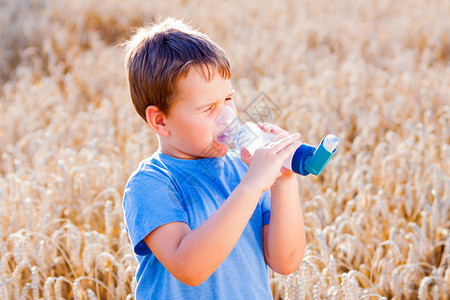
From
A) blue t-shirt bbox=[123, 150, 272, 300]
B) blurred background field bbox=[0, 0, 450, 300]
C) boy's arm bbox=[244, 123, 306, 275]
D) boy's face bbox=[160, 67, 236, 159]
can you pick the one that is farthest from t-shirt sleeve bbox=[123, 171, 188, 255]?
blurred background field bbox=[0, 0, 450, 300]

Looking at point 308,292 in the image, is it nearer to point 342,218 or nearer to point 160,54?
point 342,218

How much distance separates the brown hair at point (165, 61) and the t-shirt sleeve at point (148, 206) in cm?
18

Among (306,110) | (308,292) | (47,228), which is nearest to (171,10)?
(306,110)

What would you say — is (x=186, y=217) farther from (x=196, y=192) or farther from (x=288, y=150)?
(x=288, y=150)

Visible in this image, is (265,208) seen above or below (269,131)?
below

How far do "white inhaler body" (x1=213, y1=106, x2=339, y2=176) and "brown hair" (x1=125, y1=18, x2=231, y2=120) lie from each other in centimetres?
11

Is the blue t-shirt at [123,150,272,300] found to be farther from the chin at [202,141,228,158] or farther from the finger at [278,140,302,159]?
the finger at [278,140,302,159]

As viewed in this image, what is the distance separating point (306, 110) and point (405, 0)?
15.2 ft

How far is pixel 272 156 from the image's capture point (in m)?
1.15

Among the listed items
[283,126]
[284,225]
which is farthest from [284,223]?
[283,126]

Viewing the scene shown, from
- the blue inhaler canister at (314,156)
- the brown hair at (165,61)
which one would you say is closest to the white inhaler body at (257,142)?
the blue inhaler canister at (314,156)

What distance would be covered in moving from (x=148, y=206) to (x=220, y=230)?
0.62 ft

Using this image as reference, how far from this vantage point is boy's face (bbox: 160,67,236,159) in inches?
49.0

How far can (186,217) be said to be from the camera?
1202 mm
